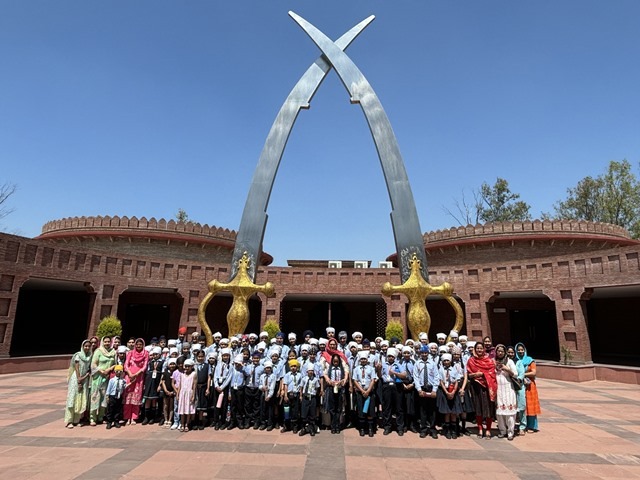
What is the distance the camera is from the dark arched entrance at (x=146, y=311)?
22.1 m

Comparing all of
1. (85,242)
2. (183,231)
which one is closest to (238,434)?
(183,231)

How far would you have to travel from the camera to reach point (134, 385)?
7.24 meters

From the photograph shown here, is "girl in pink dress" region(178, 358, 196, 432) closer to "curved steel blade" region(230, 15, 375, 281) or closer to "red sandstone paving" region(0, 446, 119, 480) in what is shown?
"red sandstone paving" region(0, 446, 119, 480)

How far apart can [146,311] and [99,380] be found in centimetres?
1895

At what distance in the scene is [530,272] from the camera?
17.6 metres

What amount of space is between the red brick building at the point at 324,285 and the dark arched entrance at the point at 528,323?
2.5 inches

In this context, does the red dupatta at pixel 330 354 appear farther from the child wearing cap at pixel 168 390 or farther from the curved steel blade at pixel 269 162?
the curved steel blade at pixel 269 162

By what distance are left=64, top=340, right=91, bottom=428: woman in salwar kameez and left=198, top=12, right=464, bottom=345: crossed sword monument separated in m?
2.25

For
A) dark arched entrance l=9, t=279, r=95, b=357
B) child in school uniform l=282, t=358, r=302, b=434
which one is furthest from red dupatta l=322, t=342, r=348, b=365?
dark arched entrance l=9, t=279, r=95, b=357

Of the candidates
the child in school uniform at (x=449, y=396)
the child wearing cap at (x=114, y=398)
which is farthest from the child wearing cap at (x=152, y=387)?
the child in school uniform at (x=449, y=396)

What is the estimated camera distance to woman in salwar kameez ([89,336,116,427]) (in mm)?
7094

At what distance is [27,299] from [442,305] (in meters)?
25.1

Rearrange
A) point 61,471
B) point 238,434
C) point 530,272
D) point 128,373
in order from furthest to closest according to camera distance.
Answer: point 530,272
point 128,373
point 238,434
point 61,471

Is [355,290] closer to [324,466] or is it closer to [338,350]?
[338,350]
